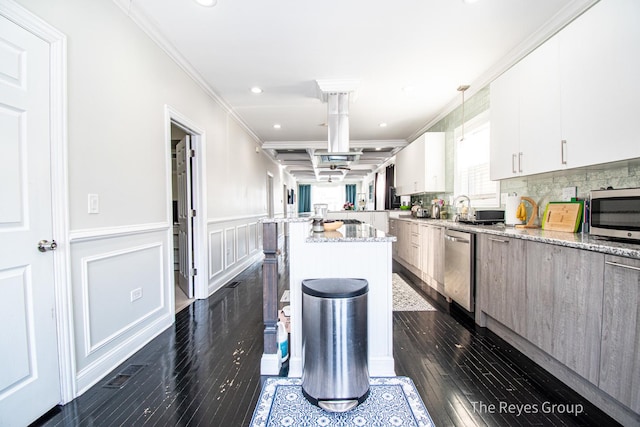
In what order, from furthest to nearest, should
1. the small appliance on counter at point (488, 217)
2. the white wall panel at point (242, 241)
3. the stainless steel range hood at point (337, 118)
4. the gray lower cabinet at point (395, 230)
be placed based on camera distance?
the gray lower cabinet at point (395, 230), the white wall panel at point (242, 241), the stainless steel range hood at point (337, 118), the small appliance on counter at point (488, 217)

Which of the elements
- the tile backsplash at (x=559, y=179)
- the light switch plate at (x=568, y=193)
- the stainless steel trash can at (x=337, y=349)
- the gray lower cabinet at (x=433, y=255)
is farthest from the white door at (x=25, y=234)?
the light switch plate at (x=568, y=193)

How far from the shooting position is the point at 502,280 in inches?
86.1

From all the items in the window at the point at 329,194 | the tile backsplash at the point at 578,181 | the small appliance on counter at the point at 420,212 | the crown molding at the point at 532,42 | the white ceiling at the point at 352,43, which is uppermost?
the white ceiling at the point at 352,43

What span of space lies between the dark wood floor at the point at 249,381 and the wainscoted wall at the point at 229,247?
1.12 metres

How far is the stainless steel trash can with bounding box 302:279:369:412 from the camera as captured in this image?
1506mm

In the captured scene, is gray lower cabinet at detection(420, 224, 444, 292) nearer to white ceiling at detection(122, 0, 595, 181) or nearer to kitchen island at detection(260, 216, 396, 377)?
kitchen island at detection(260, 216, 396, 377)

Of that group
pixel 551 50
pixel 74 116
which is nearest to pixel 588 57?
pixel 551 50

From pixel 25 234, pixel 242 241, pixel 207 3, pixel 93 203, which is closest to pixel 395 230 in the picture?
pixel 242 241

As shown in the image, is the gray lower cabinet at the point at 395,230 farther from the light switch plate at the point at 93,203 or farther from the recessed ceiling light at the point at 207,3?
the light switch plate at the point at 93,203

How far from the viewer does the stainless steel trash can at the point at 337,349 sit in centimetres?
151

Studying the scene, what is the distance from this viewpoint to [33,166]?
1420 mm

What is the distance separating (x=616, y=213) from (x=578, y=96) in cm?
84

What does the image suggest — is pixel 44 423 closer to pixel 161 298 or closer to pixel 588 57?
pixel 161 298

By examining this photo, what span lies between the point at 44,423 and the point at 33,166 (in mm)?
1341
